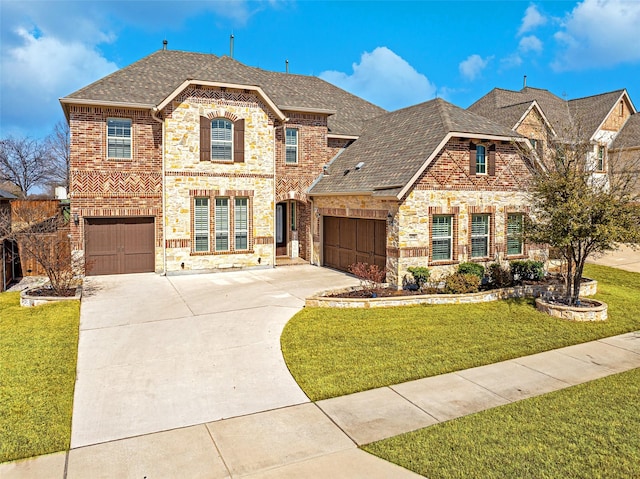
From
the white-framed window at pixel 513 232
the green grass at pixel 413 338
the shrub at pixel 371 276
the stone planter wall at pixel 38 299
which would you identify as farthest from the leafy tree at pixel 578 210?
the stone planter wall at pixel 38 299

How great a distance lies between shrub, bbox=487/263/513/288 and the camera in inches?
608

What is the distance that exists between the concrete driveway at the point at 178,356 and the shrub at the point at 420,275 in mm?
2975

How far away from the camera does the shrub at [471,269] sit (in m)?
14.9

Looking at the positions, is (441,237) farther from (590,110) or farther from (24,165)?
(24,165)

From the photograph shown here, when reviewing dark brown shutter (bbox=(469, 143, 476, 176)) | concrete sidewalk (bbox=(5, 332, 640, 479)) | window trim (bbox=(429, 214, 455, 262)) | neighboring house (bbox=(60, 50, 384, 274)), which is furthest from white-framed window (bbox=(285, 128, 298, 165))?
concrete sidewalk (bbox=(5, 332, 640, 479))

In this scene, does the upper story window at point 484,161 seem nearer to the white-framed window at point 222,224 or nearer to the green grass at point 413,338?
the green grass at point 413,338

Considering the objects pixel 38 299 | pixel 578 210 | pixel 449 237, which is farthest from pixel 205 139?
pixel 578 210

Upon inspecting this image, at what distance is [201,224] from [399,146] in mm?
8427

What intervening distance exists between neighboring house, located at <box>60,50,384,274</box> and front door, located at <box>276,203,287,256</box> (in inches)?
91.3

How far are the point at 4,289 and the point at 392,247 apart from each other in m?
13.4

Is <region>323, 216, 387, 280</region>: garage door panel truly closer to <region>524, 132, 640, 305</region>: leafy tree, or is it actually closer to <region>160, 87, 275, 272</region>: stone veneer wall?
<region>160, 87, 275, 272</region>: stone veneer wall

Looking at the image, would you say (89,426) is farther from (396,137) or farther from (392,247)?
(396,137)

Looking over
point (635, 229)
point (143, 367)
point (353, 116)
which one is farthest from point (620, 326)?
point (353, 116)

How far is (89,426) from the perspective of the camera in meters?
6.08
